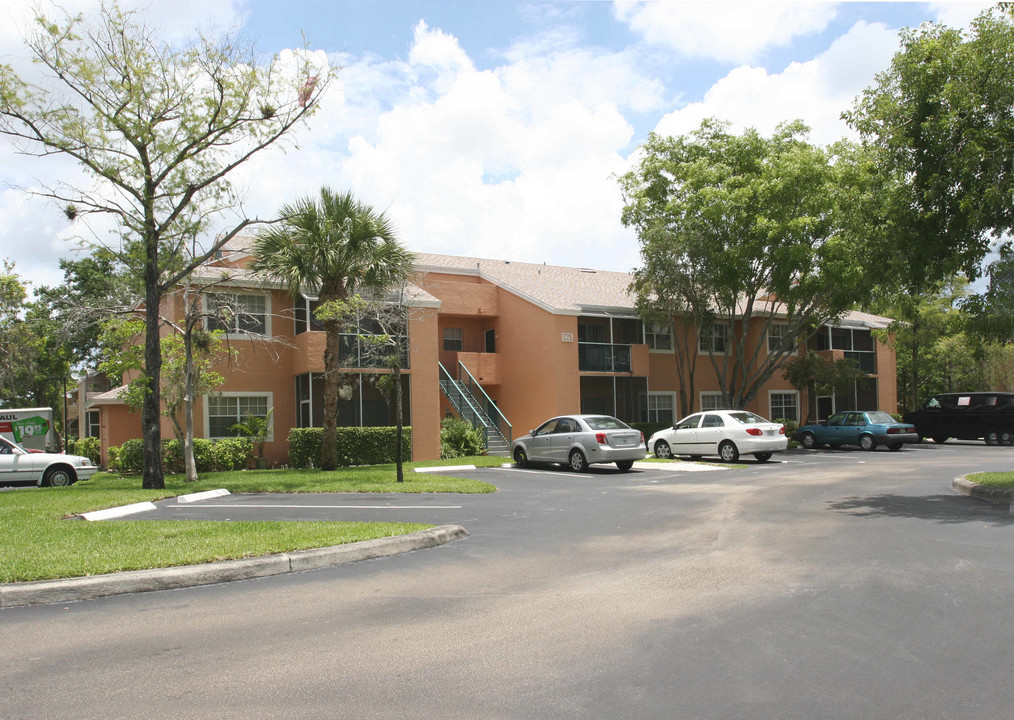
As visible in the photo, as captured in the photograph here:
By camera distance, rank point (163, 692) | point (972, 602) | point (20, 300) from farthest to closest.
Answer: point (20, 300) < point (972, 602) < point (163, 692)

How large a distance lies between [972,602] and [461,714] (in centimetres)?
434

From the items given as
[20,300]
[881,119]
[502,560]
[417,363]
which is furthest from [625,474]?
[20,300]

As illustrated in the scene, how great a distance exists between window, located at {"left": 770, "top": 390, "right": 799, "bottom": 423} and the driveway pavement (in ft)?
88.8

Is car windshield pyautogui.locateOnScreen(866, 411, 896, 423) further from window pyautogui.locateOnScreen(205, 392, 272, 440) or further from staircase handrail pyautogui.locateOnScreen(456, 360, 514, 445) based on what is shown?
window pyautogui.locateOnScreen(205, 392, 272, 440)

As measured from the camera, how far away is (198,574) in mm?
7426

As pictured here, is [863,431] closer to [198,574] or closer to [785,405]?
[785,405]

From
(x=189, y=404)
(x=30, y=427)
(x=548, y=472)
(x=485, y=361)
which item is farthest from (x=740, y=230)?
(x=30, y=427)

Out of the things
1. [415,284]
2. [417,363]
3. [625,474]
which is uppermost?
[415,284]

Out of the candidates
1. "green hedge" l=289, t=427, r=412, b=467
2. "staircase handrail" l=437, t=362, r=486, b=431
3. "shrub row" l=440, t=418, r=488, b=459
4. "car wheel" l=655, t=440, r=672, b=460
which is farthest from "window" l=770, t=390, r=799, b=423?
"green hedge" l=289, t=427, r=412, b=467

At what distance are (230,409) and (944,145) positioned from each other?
63.3ft

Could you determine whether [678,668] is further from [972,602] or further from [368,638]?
[972,602]

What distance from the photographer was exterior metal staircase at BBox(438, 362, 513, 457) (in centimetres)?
2747

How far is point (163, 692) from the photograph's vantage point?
4.55 meters

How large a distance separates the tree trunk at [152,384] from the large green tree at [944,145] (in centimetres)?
1450
